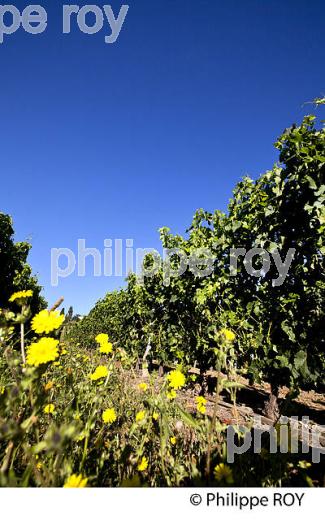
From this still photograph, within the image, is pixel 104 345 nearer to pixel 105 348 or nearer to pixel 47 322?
pixel 105 348

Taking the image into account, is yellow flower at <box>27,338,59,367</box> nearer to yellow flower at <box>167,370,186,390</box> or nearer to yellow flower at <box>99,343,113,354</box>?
yellow flower at <box>99,343,113,354</box>

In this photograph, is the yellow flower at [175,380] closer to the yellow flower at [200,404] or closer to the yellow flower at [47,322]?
the yellow flower at [200,404]

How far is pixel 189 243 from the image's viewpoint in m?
7.83

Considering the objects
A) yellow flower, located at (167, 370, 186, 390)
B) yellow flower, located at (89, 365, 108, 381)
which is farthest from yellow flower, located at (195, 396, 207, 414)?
yellow flower, located at (89, 365, 108, 381)

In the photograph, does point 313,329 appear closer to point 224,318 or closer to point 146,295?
point 224,318

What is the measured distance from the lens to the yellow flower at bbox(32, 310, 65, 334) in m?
1.23

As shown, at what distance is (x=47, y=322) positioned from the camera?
4.12ft

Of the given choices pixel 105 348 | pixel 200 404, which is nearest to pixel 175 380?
pixel 200 404

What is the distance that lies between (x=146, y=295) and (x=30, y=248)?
8.70m
